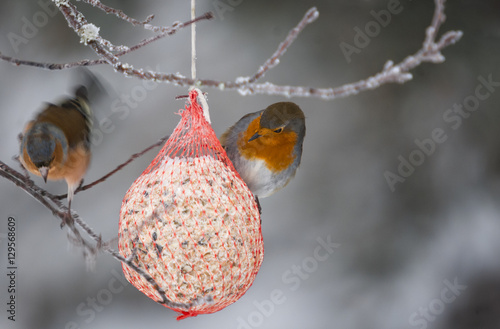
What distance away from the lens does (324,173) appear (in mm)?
4242

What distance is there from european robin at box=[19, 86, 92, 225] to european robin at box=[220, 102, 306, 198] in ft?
2.24

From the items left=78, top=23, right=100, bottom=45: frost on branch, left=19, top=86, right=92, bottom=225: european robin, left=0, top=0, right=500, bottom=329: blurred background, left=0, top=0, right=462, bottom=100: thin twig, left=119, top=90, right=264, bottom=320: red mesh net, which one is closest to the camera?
left=0, top=0, right=462, bottom=100: thin twig

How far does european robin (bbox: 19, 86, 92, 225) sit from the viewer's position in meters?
2.15

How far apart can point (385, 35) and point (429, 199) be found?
138 centimetres

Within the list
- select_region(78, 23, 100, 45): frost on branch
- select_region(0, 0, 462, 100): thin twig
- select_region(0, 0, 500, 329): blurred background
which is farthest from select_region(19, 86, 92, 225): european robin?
select_region(0, 0, 500, 329): blurred background

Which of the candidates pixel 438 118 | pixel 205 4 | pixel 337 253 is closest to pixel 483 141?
pixel 438 118

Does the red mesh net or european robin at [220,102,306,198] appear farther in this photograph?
european robin at [220,102,306,198]

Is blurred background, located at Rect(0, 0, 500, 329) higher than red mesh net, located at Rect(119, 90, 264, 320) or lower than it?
higher

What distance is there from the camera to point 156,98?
12.9ft

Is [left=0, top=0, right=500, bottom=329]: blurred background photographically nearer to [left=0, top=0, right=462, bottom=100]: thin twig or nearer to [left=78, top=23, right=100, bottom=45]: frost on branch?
[left=78, top=23, right=100, bottom=45]: frost on branch

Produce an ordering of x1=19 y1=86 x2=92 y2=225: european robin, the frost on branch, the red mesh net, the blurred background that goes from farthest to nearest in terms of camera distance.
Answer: the blurred background → x1=19 y1=86 x2=92 y2=225: european robin → the red mesh net → the frost on branch

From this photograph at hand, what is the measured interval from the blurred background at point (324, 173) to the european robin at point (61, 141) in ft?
4.21

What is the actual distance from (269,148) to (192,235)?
627mm

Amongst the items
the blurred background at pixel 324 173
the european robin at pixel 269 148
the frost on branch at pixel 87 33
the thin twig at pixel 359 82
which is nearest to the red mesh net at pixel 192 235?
the european robin at pixel 269 148
